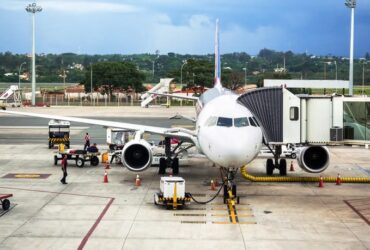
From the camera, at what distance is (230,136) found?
73.0 feet

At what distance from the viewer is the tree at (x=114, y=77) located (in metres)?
134

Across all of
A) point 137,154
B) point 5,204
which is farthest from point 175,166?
point 5,204

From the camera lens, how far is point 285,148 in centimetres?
3784

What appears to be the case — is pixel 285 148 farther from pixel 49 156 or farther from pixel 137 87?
pixel 137 87

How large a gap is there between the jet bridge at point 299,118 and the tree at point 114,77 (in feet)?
357

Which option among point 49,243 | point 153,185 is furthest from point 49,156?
point 49,243

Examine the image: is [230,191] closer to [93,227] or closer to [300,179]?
[300,179]

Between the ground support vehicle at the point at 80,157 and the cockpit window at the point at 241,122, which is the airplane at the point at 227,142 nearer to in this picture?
the cockpit window at the point at 241,122

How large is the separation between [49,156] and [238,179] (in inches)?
556

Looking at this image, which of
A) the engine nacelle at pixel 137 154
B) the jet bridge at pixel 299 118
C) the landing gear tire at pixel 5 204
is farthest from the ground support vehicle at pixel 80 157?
the jet bridge at pixel 299 118

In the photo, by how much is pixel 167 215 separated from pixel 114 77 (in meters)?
114

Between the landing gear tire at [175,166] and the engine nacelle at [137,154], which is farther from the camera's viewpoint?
the landing gear tire at [175,166]

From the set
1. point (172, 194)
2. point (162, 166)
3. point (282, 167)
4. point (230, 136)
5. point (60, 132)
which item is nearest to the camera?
point (230, 136)

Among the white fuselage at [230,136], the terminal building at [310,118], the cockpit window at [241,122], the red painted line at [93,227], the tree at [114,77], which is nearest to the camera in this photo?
the red painted line at [93,227]
